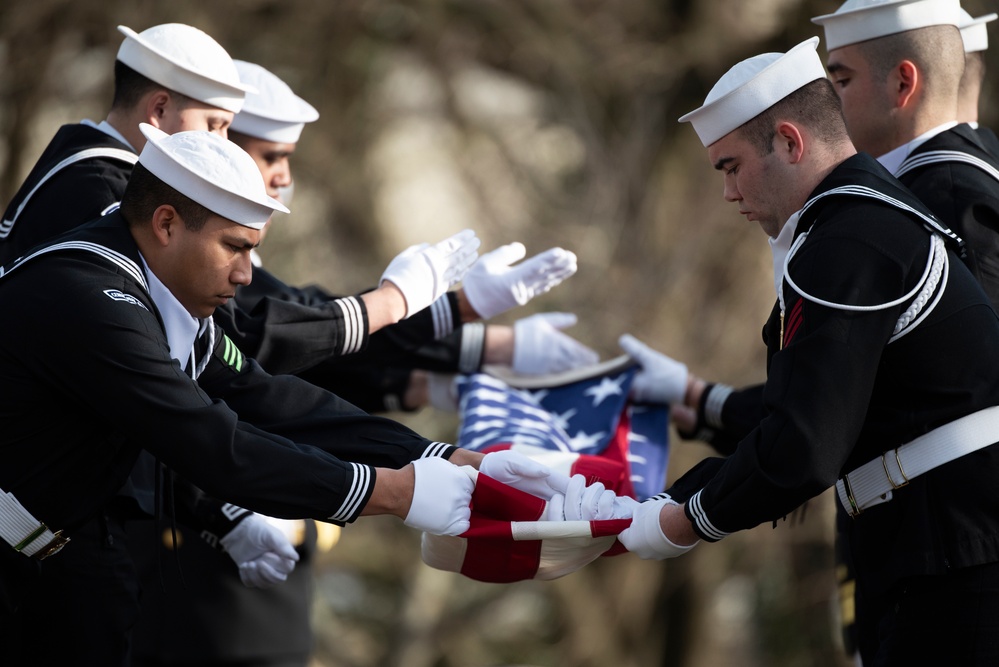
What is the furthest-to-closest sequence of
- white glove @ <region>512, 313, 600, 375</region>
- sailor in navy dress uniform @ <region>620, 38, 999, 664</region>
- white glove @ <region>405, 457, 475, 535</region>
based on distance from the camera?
white glove @ <region>512, 313, 600, 375</region>, white glove @ <region>405, 457, 475, 535</region>, sailor in navy dress uniform @ <region>620, 38, 999, 664</region>

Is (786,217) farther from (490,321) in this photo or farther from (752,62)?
(490,321)

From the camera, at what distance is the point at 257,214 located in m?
3.33

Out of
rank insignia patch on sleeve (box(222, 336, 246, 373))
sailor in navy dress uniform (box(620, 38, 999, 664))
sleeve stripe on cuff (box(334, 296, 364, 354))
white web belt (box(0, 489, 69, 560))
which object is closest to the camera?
sailor in navy dress uniform (box(620, 38, 999, 664))

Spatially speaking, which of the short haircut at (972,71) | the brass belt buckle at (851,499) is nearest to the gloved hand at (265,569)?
the brass belt buckle at (851,499)

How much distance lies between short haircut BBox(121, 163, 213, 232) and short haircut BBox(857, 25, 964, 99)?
2.24m

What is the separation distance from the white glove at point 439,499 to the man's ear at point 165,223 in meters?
0.87

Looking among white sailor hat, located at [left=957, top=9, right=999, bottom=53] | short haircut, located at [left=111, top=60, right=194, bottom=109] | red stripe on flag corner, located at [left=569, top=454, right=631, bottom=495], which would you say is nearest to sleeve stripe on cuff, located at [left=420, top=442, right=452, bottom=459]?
red stripe on flag corner, located at [left=569, top=454, right=631, bottom=495]

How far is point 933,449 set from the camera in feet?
10.3

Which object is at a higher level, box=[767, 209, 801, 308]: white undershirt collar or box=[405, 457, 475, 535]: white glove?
box=[767, 209, 801, 308]: white undershirt collar

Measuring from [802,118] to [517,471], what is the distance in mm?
1233

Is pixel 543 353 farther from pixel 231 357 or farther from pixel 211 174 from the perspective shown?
pixel 211 174

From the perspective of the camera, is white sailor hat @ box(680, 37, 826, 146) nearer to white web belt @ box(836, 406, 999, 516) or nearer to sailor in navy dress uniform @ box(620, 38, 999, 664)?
sailor in navy dress uniform @ box(620, 38, 999, 664)

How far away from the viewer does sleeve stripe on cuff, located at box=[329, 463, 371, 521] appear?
10.8 feet

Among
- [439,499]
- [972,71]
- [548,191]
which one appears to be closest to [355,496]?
[439,499]
